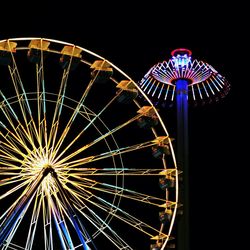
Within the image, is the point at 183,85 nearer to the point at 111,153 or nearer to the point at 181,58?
the point at 181,58

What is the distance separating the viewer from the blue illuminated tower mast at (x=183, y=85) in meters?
22.2

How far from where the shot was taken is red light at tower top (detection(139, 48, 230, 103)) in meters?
23.9

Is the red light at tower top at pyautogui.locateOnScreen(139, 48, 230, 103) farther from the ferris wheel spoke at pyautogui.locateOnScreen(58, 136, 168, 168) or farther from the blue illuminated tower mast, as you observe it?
the ferris wheel spoke at pyautogui.locateOnScreen(58, 136, 168, 168)

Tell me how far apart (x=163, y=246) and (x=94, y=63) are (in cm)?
534

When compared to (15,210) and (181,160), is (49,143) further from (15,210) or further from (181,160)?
(181,160)

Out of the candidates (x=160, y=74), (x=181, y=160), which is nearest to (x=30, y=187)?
(x=181, y=160)

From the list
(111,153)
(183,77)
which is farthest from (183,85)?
(111,153)

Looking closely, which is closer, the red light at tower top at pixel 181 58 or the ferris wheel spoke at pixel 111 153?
the ferris wheel spoke at pixel 111 153

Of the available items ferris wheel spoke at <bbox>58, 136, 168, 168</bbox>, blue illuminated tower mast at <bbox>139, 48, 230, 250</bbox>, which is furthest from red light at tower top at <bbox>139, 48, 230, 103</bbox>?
ferris wheel spoke at <bbox>58, 136, 168, 168</bbox>

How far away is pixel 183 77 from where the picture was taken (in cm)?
2380

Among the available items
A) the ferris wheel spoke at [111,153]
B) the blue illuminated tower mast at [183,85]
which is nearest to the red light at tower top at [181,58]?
the blue illuminated tower mast at [183,85]

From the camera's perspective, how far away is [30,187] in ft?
50.6

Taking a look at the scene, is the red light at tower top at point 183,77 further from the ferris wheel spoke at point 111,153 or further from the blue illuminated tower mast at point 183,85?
the ferris wheel spoke at point 111,153

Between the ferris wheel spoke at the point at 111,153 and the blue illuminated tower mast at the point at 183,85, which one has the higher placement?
the blue illuminated tower mast at the point at 183,85
